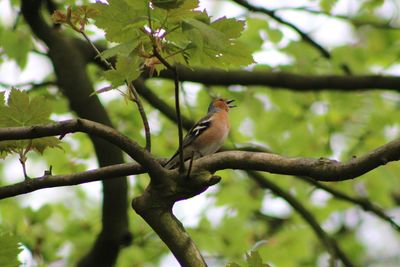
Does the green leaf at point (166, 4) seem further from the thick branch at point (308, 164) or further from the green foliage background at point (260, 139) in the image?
the green foliage background at point (260, 139)

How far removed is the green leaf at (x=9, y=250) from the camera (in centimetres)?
374

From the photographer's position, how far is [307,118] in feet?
32.9

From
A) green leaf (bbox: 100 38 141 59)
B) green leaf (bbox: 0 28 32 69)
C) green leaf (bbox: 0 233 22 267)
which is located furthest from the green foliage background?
green leaf (bbox: 100 38 141 59)

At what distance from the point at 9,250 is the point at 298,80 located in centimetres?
474

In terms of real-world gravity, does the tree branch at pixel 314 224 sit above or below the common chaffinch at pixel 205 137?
below

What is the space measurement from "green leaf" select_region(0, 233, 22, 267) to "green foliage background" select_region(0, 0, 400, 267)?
3565mm

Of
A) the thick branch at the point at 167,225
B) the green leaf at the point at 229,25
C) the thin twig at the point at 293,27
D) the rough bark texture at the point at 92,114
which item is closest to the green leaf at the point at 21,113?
the thick branch at the point at 167,225

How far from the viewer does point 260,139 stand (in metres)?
10.4

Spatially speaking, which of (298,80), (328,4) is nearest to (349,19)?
→ (328,4)

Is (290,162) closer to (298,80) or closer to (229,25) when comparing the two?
(229,25)

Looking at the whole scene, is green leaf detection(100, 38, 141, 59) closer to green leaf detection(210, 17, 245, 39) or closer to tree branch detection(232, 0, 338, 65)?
green leaf detection(210, 17, 245, 39)

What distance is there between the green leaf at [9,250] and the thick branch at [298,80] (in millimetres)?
4192

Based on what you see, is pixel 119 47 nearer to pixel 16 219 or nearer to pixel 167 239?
pixel 167 239

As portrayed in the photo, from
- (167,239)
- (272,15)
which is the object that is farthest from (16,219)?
(167,239)
